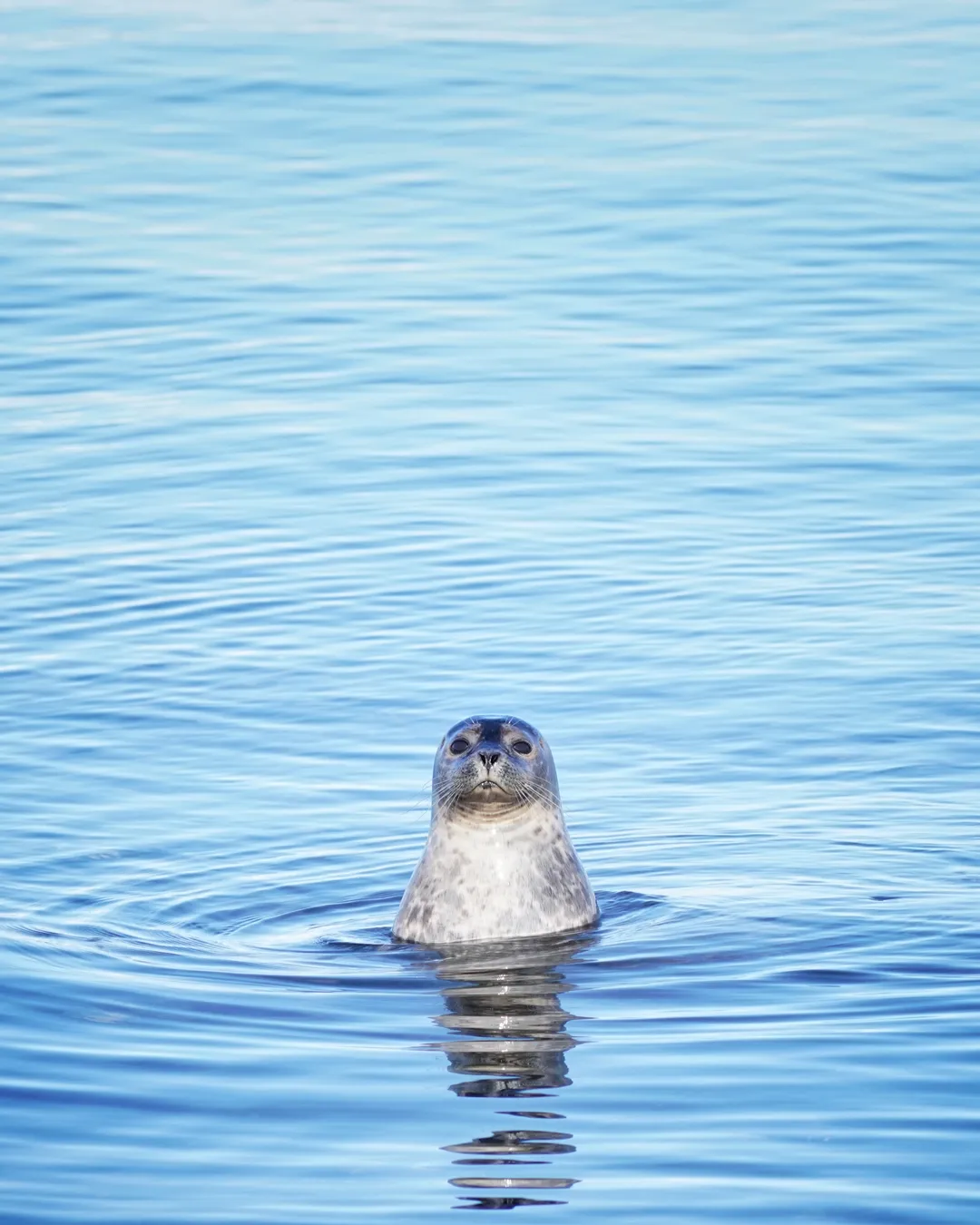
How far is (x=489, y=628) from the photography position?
50.6ft

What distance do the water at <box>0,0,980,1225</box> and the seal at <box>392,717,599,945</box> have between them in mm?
218

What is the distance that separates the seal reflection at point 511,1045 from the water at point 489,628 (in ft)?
0.10

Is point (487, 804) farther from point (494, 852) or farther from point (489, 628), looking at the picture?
point (489, 628)

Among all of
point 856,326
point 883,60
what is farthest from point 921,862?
point 883,60

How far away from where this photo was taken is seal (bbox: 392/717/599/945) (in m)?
10.4

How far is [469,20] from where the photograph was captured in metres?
39.6

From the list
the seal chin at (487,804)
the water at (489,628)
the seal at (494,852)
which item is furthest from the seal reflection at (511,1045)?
the seal chin at (487,804)

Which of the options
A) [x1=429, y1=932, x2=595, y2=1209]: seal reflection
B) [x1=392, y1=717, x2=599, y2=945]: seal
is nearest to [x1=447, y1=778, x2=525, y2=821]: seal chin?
[x1=392, y1=717, x2=599, y2=945]: seal

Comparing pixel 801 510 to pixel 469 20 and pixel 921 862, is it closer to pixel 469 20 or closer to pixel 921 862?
pixel 921 862

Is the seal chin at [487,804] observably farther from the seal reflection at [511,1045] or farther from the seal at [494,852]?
the seal reflection at [511,1045]

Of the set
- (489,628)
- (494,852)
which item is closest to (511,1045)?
(494,852)

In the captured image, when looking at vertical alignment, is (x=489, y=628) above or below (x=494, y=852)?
above

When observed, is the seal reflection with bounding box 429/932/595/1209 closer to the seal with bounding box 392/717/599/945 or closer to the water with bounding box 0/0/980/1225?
the water with bounding box 0/0/980/1225

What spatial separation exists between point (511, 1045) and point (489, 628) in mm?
6902
